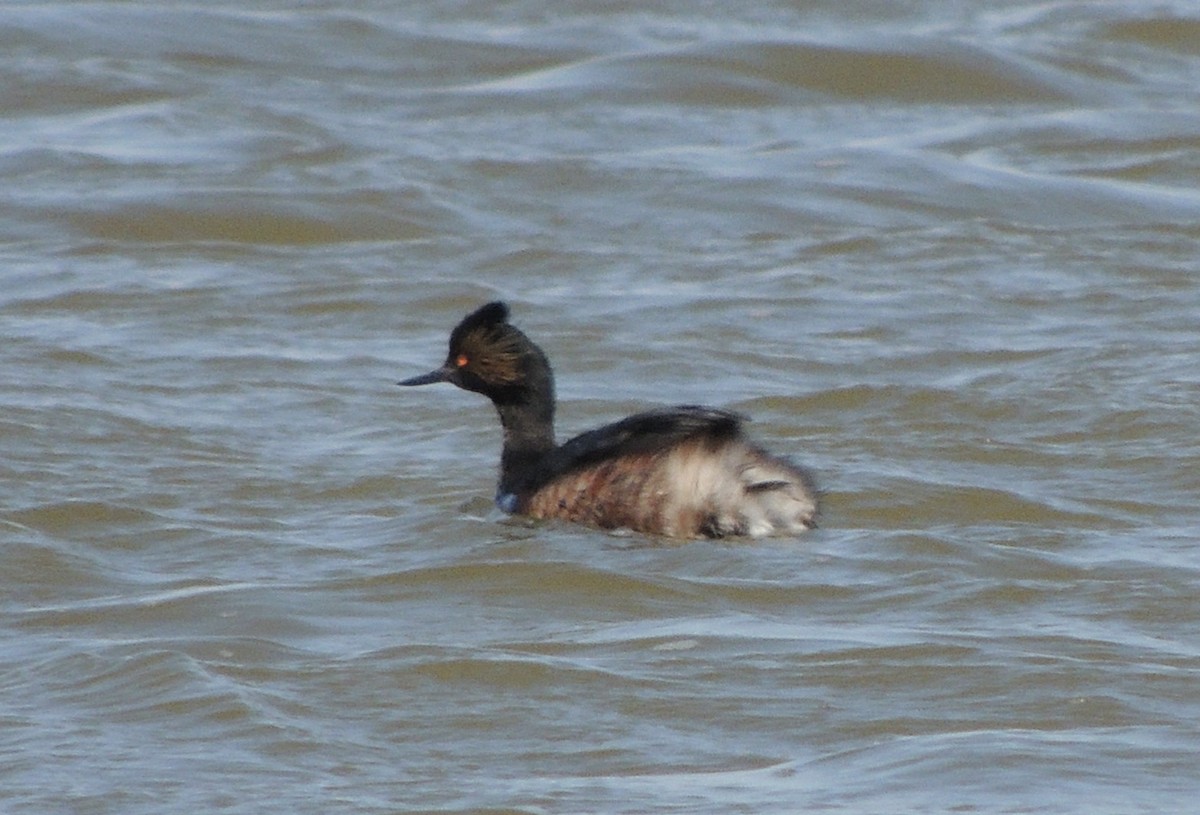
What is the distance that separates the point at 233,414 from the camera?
9.64 m

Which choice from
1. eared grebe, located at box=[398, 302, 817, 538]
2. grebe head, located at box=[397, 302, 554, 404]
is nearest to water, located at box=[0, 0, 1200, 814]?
eared grebe, located at box=[398, 302, 817, 538]

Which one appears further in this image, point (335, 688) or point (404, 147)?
point (404, 147)

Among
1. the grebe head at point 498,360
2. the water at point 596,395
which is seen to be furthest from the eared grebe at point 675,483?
the grebe head at point 498,360

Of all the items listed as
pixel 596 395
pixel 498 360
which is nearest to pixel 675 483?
pixel 498 360

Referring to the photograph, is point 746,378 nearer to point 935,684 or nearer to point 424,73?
point 935,684

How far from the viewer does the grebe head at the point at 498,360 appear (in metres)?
8.59

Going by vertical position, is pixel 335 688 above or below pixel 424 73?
below

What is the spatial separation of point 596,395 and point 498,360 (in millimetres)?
1531

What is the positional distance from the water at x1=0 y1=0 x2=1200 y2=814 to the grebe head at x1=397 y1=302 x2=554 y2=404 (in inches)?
15.2

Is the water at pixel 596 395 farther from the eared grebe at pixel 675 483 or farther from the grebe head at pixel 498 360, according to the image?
the grebe head at pixel 498 360

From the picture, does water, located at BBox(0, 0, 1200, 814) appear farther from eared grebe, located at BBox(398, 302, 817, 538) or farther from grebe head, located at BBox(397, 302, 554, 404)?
grebe head, located at BBox(397, 302, 554, 404)

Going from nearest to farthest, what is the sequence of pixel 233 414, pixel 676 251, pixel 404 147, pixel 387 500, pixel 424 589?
pixel 424 589, pixel 387 500, pixel 233 414, pixel 676 251, pixel 404 147

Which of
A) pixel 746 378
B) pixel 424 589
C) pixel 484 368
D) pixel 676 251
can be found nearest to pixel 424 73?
pixel 676 251

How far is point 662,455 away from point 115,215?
5921 millimetres
